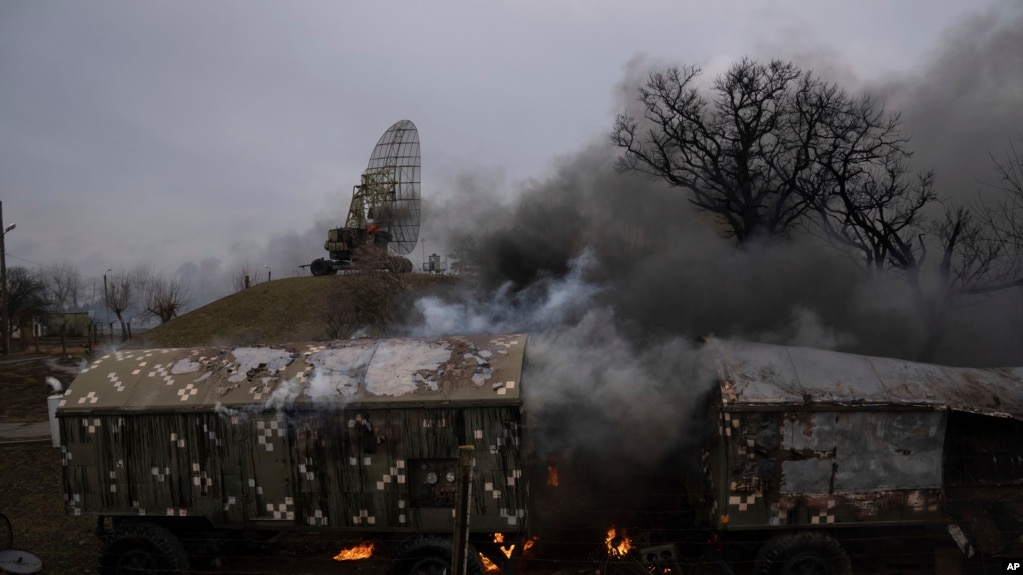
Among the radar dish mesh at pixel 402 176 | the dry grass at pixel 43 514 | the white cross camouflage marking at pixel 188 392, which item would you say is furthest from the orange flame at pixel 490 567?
the radar dish mesh at pixel 402 176

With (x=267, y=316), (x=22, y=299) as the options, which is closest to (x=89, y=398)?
(x=267, y=316)

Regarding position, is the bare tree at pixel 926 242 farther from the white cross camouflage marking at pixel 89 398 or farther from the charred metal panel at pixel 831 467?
the white cross camouflage marking at pixel 89 398

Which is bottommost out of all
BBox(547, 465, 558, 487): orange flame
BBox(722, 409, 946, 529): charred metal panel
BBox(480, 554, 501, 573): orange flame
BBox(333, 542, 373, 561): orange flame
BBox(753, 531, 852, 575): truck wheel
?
BBox(333, 542, 373, 561): orange flame

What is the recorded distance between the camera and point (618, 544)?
8.07 metres

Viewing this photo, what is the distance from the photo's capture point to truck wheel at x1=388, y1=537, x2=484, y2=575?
7180 millimetres

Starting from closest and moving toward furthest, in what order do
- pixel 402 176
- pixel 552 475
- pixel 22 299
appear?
pixel 552 475, pixel 402 176, pixel 22 299

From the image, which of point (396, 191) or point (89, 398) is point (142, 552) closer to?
point (89, 398)

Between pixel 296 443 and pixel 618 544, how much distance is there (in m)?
4.49

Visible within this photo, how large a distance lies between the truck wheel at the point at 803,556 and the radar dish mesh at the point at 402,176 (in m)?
25.1

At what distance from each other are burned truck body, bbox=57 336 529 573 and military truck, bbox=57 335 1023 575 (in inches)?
0.8

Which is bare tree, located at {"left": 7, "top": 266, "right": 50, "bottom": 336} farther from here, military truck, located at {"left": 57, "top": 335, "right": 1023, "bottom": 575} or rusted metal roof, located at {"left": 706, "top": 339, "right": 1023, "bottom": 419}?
rusted metal roof, located at {"left": 706, "top": 339, "right": 1023, "bottom": 419}

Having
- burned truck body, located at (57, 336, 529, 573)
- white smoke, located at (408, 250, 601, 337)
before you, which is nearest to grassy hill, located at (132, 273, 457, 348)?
white smoke, located at (408, 250, 601, 337)

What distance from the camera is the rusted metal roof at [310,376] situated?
7.39m

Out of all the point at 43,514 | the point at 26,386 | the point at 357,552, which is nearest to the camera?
the point at 357,552
